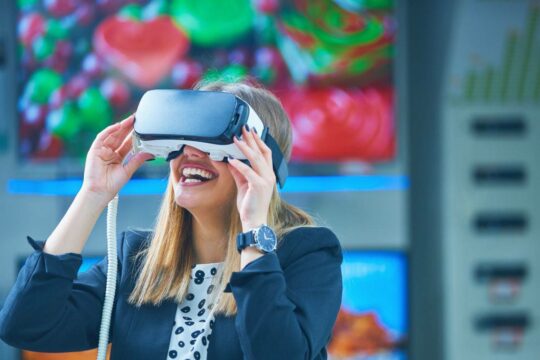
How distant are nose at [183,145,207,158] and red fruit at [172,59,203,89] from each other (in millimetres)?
2529

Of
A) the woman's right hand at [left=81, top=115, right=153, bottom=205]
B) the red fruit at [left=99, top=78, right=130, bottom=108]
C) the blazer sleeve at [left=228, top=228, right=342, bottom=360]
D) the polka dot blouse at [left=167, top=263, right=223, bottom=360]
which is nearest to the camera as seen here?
the blazer sleeve at [left=228, top=228, right=342, bottom=360]

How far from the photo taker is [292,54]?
166 inches


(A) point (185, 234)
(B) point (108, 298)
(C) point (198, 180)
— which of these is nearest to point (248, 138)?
(C) point (198, 180)

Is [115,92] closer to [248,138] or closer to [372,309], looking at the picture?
[372,309]

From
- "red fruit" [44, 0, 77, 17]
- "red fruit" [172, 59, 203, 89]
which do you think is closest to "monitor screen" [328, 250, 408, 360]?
"red fruit" [172, 59, 203, 89]

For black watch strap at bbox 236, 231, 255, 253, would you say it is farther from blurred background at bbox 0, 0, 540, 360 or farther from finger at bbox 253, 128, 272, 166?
blurred background at bbox 0, 0, 540, 360

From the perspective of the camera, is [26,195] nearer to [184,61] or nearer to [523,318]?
[184,61]

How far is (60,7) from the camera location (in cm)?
420

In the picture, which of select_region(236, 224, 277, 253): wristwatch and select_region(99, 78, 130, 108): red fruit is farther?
select_region(99, 78, 130, 108): red fruit

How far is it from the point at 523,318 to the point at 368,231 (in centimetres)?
76

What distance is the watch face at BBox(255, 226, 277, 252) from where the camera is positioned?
1.60m

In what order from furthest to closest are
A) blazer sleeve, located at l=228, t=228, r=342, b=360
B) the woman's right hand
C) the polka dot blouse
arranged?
the woman's right hand, the polka dot blouse, blazer sleeve, located at l=228, t=228, r=342, b=360

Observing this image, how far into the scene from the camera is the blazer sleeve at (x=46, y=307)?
1.66m

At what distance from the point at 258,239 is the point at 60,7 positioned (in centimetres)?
286
